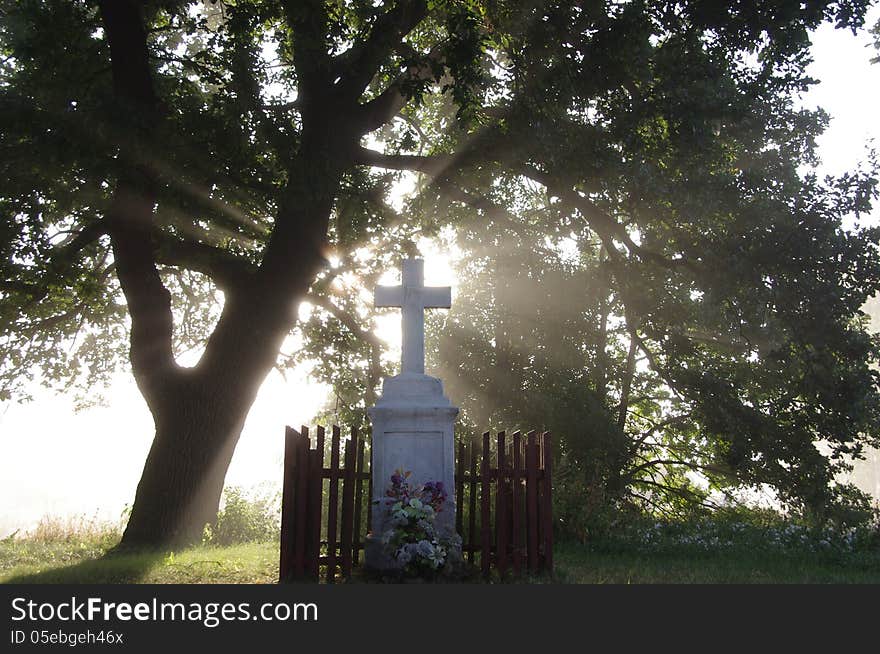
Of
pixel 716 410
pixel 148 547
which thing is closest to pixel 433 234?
pixel 716 410

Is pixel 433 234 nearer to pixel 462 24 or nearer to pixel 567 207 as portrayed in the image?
pixel 567 207

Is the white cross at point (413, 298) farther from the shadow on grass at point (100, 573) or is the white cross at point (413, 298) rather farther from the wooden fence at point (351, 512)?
the shadow on grass at point (100, 573)

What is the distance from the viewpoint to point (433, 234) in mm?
14828

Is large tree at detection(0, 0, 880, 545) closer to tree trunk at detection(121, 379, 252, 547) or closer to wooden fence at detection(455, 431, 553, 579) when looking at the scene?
tree trunk at detection(121, 379, 252, 547)

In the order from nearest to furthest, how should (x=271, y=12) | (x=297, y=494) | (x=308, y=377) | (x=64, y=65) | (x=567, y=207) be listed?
(x=297, y=494)
(x=271, y=12)
(x=64, y=65)
(x=567, y=207)
(x=308, y=377)

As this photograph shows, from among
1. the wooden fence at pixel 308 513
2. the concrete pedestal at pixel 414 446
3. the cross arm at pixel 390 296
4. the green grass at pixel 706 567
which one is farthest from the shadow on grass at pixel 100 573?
the green grass at pixel 706 567

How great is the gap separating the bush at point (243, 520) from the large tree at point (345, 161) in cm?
414

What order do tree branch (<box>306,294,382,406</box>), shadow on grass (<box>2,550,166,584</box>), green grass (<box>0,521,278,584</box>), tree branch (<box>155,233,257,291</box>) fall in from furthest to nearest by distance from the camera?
tree branch (<box>306,294,382,406</box>) → tree branch (<box>155,233,257,291</box>) → green grass (<box>0,521,278,584</box>) → shadow on grass (<box>2,550,166,584</box>)

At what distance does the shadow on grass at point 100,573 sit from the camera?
7688 millimetres

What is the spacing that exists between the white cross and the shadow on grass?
3.86 metres

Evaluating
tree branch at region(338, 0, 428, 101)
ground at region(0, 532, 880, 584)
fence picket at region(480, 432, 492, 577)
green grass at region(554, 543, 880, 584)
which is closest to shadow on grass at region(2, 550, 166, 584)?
ground at region(0, 532, 880, 584)

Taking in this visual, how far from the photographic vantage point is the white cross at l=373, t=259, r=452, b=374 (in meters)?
9.30

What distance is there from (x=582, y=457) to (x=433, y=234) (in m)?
5.54

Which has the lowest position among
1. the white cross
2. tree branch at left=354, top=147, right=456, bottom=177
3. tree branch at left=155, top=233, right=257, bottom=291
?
the white cross
